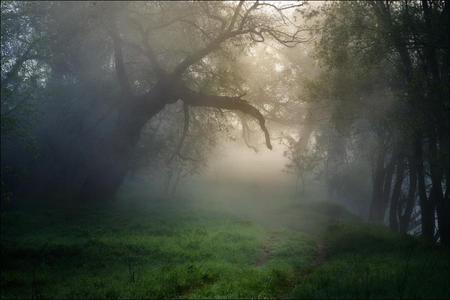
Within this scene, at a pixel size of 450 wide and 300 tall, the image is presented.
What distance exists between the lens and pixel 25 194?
38844 millimetres

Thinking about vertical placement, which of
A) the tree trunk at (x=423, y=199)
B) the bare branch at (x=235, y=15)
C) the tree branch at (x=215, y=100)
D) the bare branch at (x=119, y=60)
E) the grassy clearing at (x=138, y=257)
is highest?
the bare branch at (x=235, y=15)

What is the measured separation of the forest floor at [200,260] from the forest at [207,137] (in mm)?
106

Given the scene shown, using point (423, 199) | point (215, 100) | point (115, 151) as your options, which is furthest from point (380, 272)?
point (115, 151)

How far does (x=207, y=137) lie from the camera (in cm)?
4153

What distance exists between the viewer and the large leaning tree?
105 feet

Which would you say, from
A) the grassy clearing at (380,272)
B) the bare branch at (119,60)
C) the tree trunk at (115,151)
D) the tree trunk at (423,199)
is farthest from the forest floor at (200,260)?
the bare branch at (119,60)

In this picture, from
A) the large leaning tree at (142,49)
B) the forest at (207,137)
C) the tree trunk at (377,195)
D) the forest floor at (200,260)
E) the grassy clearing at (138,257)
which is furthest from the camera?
the tree trunk at (377,195)

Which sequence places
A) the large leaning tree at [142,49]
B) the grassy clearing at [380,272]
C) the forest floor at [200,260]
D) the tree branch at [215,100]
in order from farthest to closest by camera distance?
the tree branch at [215,100]
the large leaning tree at [142,49]
the forest floor at [200,260]
the grassy clearing at [380,272]

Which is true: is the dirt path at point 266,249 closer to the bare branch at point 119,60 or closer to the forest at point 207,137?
the forest at point 207,137

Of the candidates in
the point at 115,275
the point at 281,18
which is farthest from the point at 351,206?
the point at 115,275

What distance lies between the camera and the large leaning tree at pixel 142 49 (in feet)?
105

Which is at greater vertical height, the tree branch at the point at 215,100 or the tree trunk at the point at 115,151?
the tree branch at the point at 215,100

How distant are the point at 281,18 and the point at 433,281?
81.5ft

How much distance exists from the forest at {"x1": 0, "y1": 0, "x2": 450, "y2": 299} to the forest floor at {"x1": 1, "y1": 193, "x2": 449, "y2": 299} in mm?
106
